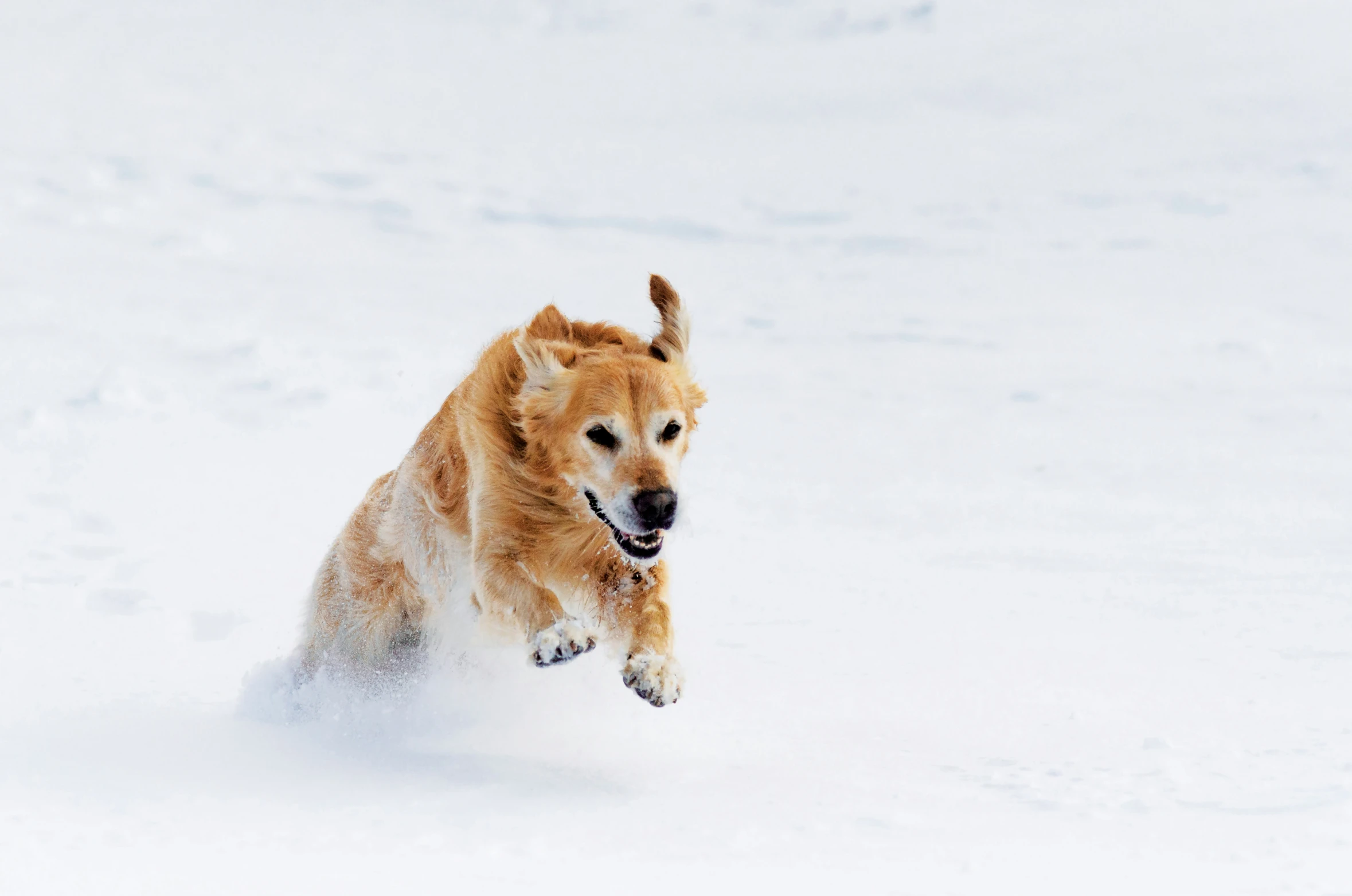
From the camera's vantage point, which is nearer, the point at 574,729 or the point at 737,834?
the point at 737,834

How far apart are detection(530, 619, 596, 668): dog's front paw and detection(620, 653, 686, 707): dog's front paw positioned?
0.61 feet

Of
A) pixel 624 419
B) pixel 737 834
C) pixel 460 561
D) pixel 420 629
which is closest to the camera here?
pixel 737 834

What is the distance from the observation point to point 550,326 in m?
5.93

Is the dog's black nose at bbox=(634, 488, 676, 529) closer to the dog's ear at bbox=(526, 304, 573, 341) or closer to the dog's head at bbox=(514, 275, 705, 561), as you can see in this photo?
the dog's head at bbox=(514, 275, 705, 561)

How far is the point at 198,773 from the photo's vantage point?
5.41m

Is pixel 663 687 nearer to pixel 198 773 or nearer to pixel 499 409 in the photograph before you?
pixel 499 409

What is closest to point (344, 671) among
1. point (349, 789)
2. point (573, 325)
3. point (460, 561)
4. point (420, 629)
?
point (420, 629)

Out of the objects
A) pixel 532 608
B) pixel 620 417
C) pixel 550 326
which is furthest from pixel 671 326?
pixel 532 608

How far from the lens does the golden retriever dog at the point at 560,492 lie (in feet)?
16.9

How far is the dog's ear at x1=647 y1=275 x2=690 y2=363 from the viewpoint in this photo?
5.84 meters

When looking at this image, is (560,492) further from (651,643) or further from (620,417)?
(651,643)

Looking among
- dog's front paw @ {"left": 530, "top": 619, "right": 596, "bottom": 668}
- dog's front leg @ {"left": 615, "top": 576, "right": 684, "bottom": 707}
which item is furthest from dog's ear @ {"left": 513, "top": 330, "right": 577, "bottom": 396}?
dog's front paw @ {"left": 530, "top": 619, "right": 596, "bottom": 668}

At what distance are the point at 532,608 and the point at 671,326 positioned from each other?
57.3 inches

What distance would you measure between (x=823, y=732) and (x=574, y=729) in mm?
1212
